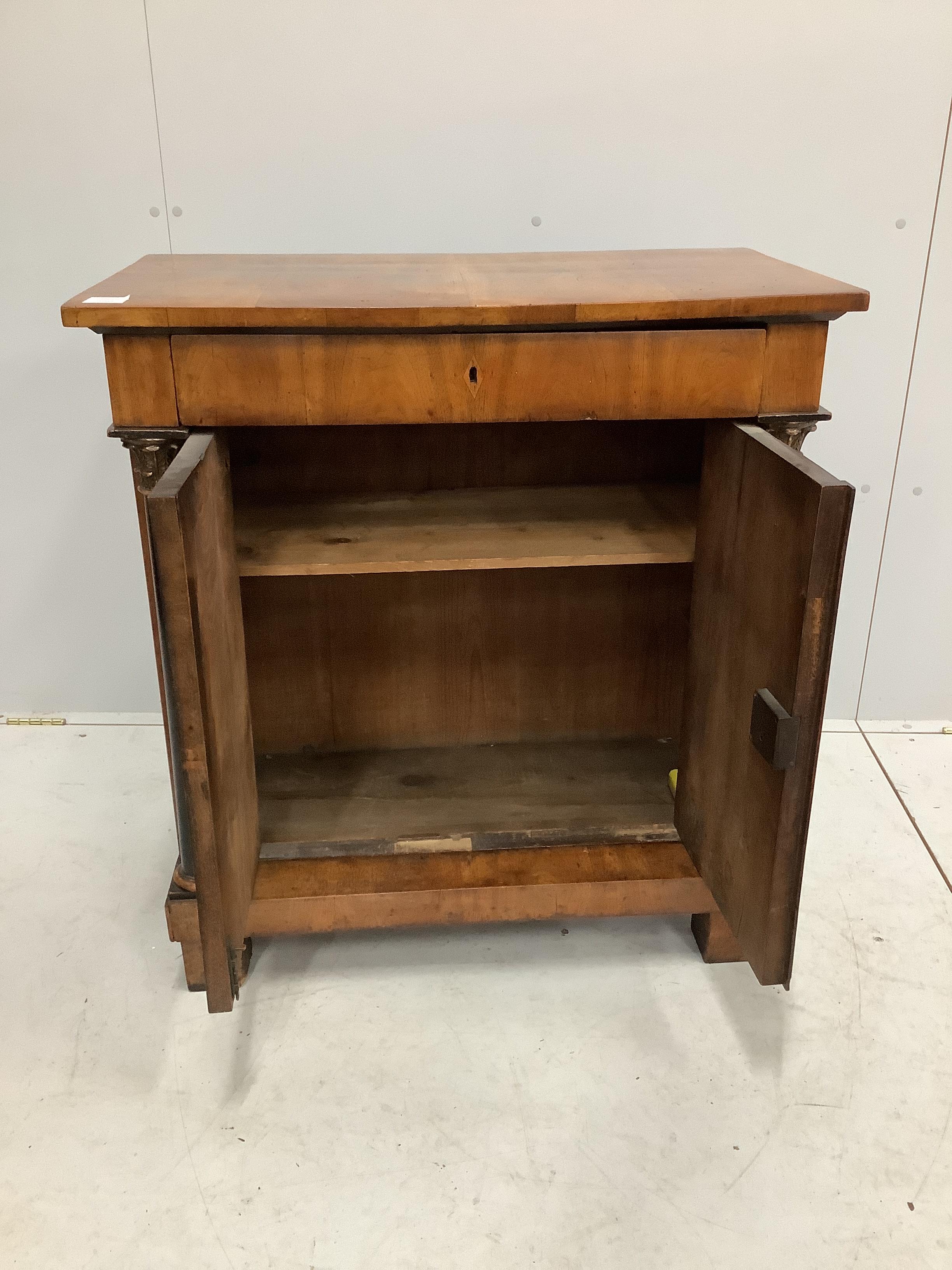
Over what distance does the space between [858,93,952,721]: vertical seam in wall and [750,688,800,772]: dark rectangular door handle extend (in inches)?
38.8

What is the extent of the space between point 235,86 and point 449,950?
133 cm

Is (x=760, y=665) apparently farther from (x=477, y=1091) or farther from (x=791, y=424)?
(x=477, y=1091)

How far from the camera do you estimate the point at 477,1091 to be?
1.20 meters

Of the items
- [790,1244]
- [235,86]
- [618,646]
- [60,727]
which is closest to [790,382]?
[618,646]

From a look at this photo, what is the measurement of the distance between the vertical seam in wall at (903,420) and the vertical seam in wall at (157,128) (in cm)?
3

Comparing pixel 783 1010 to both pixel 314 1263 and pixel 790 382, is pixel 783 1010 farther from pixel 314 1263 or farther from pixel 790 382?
pixel 790 382

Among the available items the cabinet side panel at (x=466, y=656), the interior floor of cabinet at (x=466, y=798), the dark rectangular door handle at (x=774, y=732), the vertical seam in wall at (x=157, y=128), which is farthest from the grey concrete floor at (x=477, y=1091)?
the vertical seam in wall at (x=157, y=128)

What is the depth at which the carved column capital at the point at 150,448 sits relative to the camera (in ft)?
3.59

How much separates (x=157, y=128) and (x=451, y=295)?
2.59 feet

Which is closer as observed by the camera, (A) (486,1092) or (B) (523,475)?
(A) (486,1092)

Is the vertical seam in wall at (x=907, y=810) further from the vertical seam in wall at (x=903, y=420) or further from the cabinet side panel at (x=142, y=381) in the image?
the cabinet side panel at (x=142, y=381)

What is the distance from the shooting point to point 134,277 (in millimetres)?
1240

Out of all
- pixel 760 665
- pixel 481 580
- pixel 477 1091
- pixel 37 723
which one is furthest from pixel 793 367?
A: pixel 37 723

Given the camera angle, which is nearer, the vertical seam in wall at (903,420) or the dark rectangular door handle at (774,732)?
the dark rectangular door handle at (774,732)
